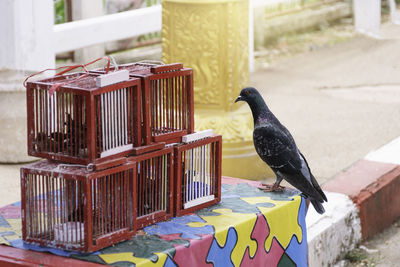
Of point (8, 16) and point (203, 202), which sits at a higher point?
point (8, 16)

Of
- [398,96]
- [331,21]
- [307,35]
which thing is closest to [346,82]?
[398,96]

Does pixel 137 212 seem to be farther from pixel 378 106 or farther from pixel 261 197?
pixel 378 106

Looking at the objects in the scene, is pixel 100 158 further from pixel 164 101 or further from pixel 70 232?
pixel 164 101

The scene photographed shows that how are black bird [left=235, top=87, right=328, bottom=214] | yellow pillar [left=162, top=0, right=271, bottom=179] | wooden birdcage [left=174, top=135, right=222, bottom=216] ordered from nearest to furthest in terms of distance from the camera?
wooden birdcage [left=174, top=135, right=222, bottom=216]
black bird [left=235, top=87, right=328, bottom=214]
yellow pillar [left=162, top=0, right=271, bottom=179]

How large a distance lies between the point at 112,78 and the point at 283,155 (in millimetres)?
898

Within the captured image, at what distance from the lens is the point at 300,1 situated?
10.8 meters

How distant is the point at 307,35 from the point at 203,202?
7980 mm

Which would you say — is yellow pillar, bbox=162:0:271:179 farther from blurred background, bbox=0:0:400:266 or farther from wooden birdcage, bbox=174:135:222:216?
wooden birdcage, bbox=174:135:222:216

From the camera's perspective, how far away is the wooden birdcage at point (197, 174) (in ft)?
9.32

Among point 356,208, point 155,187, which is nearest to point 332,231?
point 356,208

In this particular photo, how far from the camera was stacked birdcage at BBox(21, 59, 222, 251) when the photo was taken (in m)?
2.52

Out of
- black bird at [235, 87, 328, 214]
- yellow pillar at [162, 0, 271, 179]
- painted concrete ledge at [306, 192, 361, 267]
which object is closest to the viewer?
black bird at [235, 87, 328, 214]

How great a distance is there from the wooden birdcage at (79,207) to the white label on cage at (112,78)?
0.87 ft

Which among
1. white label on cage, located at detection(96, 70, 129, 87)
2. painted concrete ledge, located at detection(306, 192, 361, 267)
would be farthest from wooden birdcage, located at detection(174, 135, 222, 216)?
painted concrete ledge, located at detection(306, 192, 361, 267)
